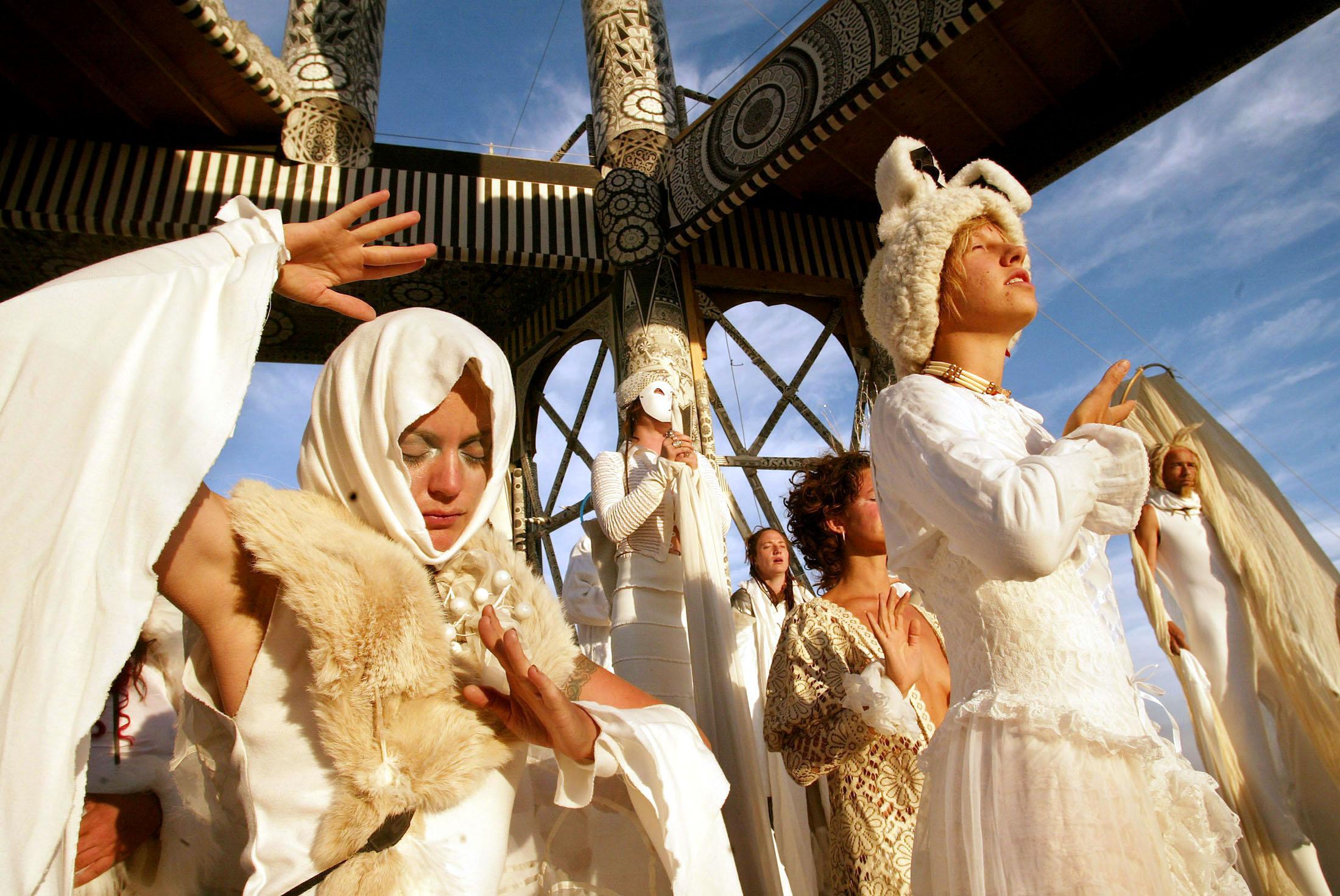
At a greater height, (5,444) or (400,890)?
(5,444)

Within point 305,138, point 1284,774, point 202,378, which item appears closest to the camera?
point 202,378

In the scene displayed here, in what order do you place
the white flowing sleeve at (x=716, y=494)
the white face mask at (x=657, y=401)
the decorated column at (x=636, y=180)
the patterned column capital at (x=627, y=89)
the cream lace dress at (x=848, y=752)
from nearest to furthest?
the cream lace dress at (x=848, y=752) < the white flowing sleeve at (x=716, y=494) < the white face mask at (x=657, y=401) < the decorated column at (x=636, y=180) < the patterned column capital at (x=627, y=89)

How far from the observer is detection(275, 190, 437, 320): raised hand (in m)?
1.26

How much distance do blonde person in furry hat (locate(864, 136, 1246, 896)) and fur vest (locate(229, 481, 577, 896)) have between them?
2.39 ft

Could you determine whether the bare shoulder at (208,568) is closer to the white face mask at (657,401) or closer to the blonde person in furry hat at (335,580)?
the blonde person in furry hat at (335,580)

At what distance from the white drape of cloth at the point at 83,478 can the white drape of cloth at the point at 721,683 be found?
2.58m

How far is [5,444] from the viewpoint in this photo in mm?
835

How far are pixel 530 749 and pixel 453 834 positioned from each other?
361mm

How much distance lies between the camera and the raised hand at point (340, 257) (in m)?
1.26

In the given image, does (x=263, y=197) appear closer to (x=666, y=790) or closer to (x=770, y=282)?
(x=770, y=282)

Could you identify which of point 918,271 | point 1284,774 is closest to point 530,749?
point 918,271

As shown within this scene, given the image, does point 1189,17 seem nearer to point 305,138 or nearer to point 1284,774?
point 1284,774

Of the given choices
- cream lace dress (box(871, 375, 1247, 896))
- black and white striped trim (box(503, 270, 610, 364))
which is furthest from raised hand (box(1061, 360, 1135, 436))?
black and white striped trim (box(503, 270, 610, 364))

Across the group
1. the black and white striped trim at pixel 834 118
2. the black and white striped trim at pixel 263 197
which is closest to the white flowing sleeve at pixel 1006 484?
the black and white striped trim at pixel 834 118
